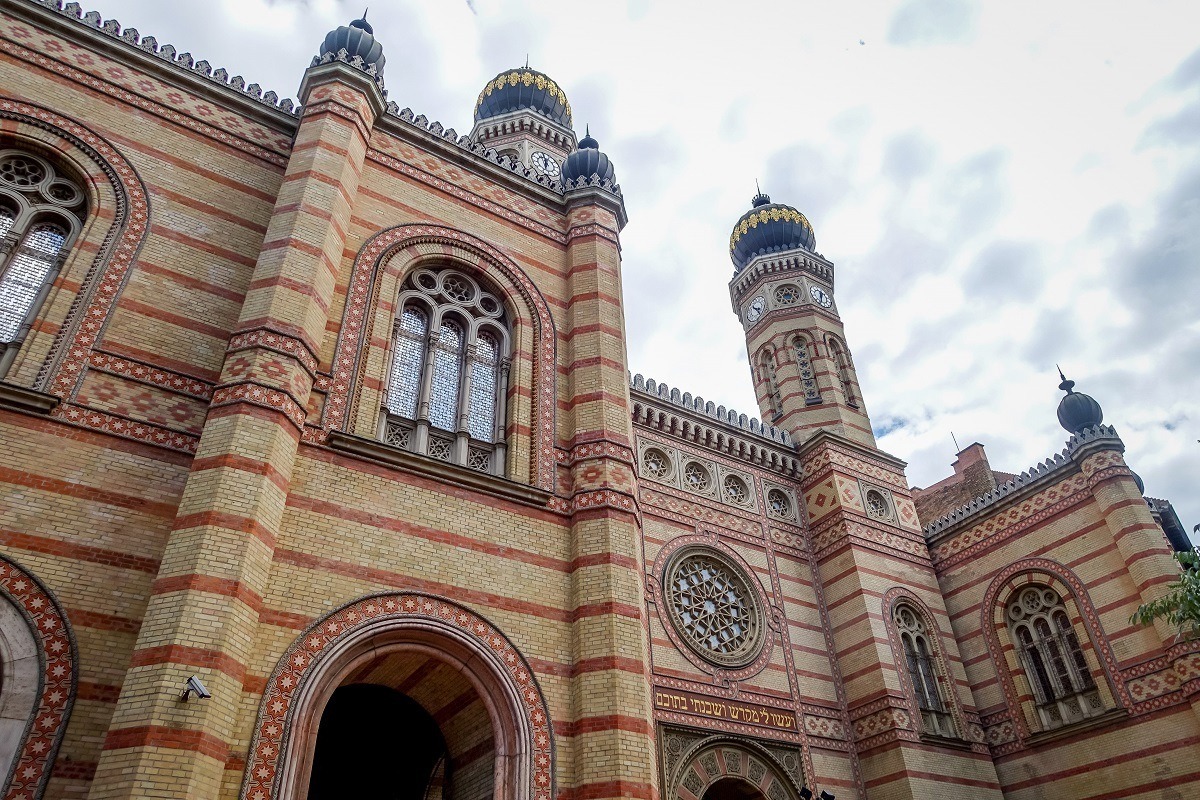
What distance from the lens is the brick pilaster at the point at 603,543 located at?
781 centimetres

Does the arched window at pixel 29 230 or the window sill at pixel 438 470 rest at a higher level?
the arched window at pixel 29 230

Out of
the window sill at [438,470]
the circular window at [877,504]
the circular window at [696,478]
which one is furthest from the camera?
the circular window at [877,504]

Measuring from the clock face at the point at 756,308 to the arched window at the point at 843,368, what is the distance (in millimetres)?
1934

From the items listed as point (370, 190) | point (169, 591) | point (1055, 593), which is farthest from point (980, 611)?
point (169, 591)

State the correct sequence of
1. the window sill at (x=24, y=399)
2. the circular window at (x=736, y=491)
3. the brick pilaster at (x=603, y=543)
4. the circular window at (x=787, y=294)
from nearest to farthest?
the window sill at (x=24, y=399) < the brick pilaster at (x=603, y=543) < the circular window at (x=736, y=491) < the circular window at (x=787, y=294)

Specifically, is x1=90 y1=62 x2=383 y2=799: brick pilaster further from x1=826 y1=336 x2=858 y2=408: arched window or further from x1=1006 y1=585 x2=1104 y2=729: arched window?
x1=1006 y1=585 x2=1104 y2=729: arched window

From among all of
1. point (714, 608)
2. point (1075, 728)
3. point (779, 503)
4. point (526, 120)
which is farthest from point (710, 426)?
point (526, 120)

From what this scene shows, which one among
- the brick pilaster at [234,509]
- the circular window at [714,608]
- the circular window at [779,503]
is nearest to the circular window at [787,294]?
the circular window at [779,503]

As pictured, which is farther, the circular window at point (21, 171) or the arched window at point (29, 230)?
the circular window at point (21, 171)

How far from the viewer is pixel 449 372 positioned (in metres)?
10.3

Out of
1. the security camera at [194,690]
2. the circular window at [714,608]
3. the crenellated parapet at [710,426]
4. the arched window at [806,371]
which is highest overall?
the arched window at [806,371]

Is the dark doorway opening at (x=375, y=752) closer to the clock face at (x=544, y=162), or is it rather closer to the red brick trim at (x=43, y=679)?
the red brick trim at (x=43, y=679)

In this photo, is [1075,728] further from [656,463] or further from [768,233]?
[768,233]

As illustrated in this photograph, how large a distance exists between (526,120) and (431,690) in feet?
60.1
